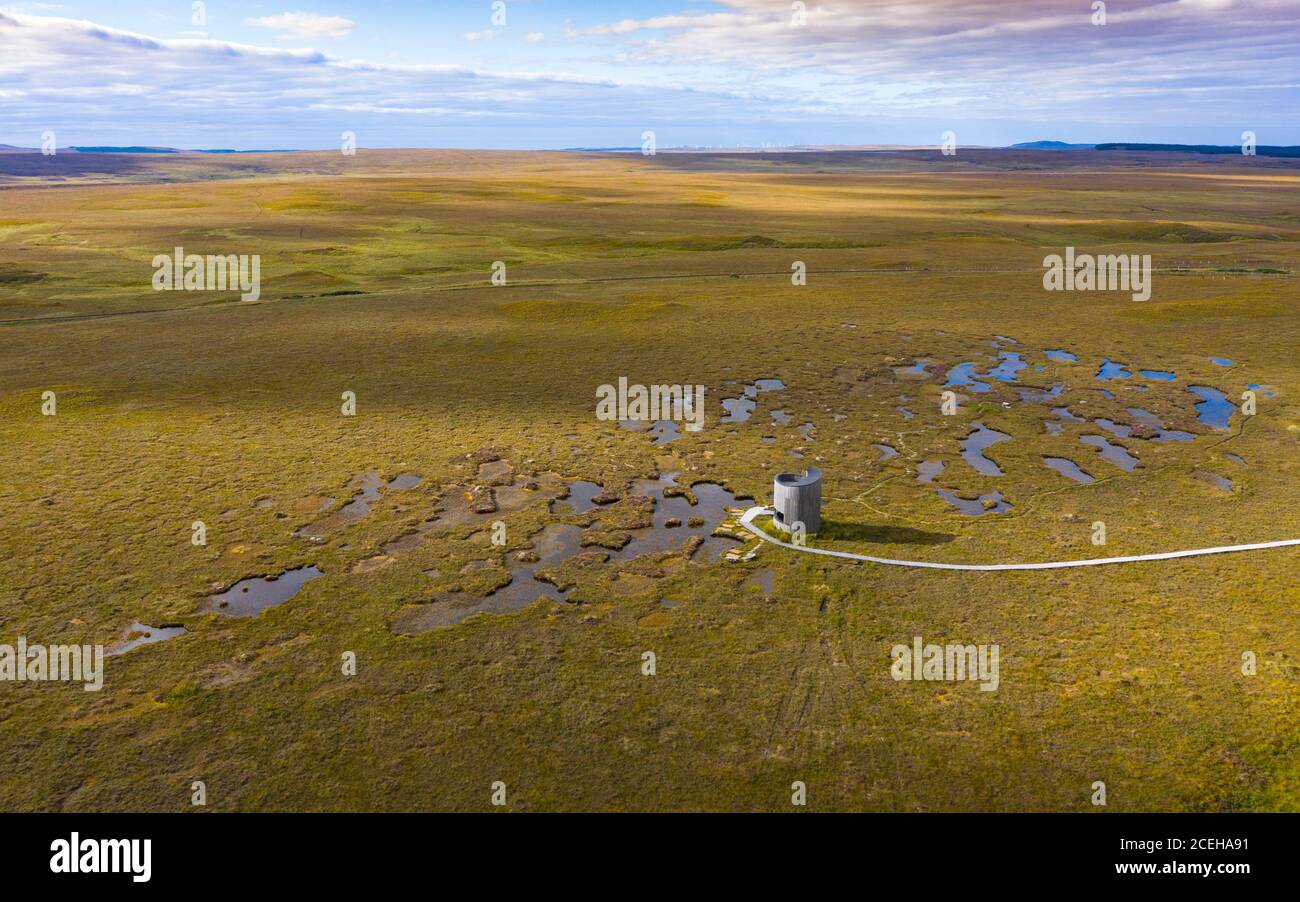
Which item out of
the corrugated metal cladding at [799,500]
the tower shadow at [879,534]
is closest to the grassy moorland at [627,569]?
the tower shadow at [879,534]

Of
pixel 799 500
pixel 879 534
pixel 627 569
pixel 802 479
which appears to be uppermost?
pixel 802 479

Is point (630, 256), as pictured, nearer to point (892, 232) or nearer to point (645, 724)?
point (892, 232)

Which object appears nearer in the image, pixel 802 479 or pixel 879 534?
pixel 802 479

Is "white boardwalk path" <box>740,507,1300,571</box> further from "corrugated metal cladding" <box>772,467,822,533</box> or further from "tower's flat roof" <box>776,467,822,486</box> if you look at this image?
"tower's flat roof" <box>776,467,822,486</box>

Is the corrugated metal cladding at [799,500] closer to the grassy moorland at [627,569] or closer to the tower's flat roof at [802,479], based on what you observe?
the tower's flat roof at [802,479]

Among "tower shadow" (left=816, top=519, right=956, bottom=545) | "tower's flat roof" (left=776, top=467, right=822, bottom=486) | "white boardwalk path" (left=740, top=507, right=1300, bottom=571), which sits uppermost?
"tower's flat roof" (left=776, top=467, right=822, bottom=486)

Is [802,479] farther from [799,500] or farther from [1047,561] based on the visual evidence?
[1047,561]

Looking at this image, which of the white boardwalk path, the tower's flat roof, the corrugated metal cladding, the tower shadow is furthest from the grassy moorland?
the tower's flat roof

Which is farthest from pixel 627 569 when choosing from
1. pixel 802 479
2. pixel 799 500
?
pixel 802 479

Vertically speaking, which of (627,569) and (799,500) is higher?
(799,500)
